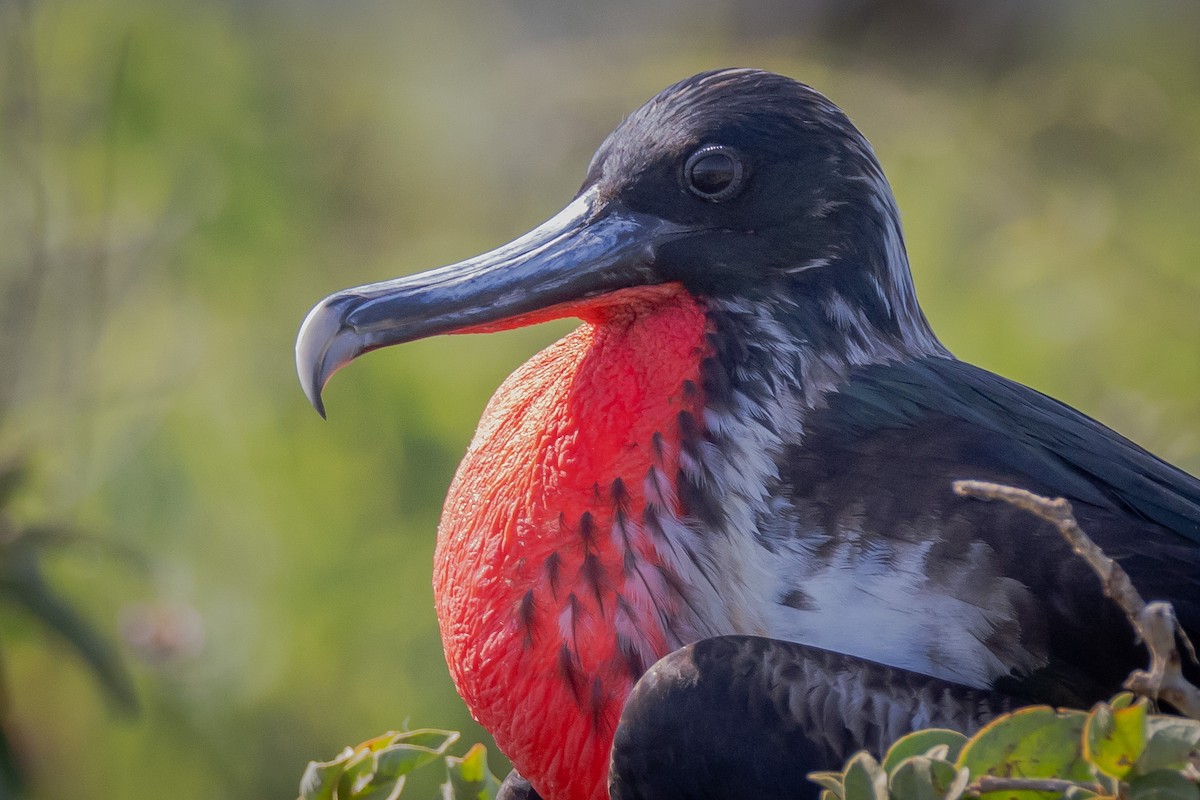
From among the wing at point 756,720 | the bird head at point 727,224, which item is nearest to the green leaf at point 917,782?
the wing at point 756,720

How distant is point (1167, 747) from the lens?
2.65 ft

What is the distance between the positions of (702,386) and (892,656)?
31 centimetres

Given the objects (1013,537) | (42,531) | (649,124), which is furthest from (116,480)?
(1013,537)

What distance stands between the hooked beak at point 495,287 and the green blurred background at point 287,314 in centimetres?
173

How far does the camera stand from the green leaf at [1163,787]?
802 mm

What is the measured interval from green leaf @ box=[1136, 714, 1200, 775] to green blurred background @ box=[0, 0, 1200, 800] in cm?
232

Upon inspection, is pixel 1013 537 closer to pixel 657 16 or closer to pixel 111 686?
pixel 111 686

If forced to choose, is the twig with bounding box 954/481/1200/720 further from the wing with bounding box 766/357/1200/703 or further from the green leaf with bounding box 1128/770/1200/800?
the wing with bounding box 766/357/1200/703

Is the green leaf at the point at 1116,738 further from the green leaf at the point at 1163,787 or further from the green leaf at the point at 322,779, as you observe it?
the green leaf at the point at 322,779

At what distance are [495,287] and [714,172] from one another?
23 cm

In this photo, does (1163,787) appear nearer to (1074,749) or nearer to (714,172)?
(1074,749)

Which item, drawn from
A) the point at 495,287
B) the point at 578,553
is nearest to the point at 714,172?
the point at 495,287

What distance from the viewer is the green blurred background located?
3500mm

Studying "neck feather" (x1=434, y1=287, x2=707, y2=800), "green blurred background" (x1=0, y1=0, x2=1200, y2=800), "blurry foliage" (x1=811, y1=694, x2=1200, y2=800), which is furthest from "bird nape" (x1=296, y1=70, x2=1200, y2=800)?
"green blurred background" (x1=0, y1=0, x2=1200, y2=800)
